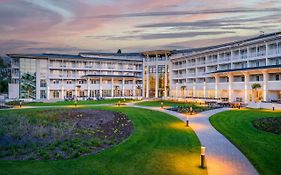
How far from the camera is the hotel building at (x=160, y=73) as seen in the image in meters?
54.9

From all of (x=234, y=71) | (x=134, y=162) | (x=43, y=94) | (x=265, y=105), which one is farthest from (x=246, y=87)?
(x=43, y=94)

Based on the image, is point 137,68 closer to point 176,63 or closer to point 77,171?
point 176,63

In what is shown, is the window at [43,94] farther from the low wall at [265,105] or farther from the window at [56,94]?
the low wall at [265,105]

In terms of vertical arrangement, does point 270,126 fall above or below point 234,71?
below

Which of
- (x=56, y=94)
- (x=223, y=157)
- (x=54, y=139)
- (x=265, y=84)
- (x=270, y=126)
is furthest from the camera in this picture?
(x=56, y=94)

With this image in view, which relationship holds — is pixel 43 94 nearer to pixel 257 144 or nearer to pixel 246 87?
pixel 246 87

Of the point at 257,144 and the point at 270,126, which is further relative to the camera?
the point at 270,126

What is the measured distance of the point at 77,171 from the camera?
13133 millimetres

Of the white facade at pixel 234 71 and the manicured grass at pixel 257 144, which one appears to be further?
the white facade at pixel 234 71

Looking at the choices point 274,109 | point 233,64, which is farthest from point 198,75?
point 274,109

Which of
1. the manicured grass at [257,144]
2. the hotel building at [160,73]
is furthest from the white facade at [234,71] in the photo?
the manicured grass at [257,144]

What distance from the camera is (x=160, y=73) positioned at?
89.1 metres

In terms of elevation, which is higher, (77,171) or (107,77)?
(107,77)

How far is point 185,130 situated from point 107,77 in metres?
63.7
